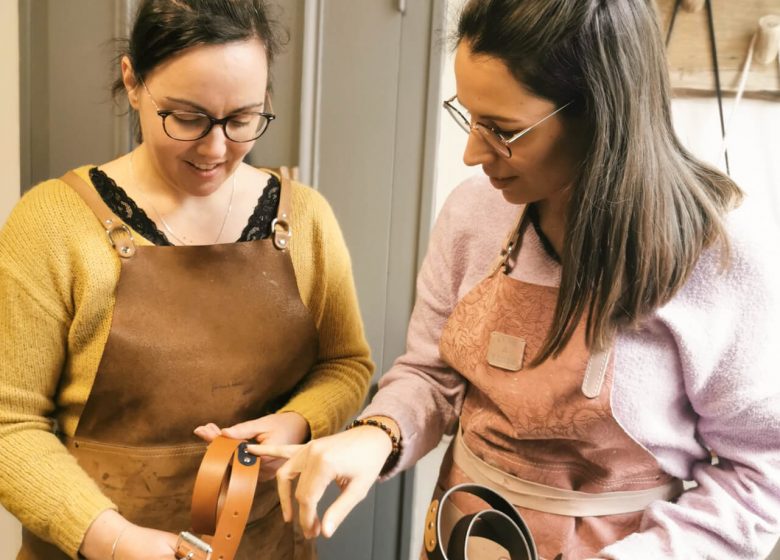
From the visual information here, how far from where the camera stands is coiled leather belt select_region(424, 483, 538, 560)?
94 centimetres

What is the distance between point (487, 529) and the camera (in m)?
1.01

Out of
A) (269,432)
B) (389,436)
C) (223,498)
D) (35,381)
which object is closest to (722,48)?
(389,436)

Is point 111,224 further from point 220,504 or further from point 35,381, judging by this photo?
point 220,504

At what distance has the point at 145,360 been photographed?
110 centimetres

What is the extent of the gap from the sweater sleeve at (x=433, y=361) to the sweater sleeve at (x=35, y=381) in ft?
1.47

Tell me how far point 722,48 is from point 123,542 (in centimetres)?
140

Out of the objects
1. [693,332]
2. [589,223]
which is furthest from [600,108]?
[693,332]

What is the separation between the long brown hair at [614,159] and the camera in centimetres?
83

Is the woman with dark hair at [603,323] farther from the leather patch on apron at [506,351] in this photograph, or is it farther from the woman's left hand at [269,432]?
the woman's left hand at [269,432]

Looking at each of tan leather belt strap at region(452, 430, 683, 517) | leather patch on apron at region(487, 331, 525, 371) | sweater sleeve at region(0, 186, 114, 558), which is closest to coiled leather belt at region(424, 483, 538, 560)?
tan leather belt strap at region(452, 430, 683, 517)

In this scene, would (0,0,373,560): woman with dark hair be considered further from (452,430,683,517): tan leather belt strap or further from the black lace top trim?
(452,430,683,517): tan leather belt strap

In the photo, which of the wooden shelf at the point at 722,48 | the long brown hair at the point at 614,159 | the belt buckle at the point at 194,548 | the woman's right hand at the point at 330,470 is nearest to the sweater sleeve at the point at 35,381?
the belt buckle at the point at 194,548

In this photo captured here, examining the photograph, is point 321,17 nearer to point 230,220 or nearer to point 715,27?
point 230,220

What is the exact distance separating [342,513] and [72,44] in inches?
45.9
